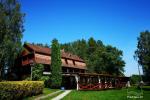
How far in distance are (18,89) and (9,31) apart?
22518mm

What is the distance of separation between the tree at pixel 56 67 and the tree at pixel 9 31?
23.0 feet

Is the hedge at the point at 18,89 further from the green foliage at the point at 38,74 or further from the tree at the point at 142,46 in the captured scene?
the tree at the point at 142,46

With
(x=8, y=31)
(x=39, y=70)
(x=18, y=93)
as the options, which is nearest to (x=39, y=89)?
(x=18, y=93)

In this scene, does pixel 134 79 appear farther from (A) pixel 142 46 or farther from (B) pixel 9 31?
(B) pixel 9 31

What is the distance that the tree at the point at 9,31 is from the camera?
41.4 m

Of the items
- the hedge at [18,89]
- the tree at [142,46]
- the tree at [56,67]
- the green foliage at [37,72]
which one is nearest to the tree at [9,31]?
the green foliage at [37,72]

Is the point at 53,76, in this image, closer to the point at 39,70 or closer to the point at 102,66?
the point at 39,70

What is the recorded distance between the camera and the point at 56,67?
42.9 m

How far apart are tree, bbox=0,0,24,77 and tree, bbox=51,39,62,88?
7016 millimetres

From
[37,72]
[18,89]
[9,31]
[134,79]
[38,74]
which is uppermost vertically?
[9,31]

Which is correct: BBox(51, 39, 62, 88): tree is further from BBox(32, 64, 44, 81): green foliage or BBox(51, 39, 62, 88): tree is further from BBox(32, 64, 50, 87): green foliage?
BBox(32, 64, 44, 81): green foliage

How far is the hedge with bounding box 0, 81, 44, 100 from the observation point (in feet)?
66.0

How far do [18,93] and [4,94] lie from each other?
119 inches

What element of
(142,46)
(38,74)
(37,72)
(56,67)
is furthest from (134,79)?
(37,72)
